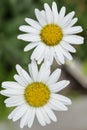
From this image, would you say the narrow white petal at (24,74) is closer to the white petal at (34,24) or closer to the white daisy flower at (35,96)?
the white daisy flower at (35,96)

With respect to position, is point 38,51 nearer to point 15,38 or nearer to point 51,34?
point 51,34

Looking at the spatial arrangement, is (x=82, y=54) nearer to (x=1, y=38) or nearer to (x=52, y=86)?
(x=1, y=38)

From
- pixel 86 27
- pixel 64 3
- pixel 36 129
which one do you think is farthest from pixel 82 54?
pixel 36 129

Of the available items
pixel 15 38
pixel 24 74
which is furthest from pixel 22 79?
pixel 15 38

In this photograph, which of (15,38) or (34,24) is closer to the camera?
(34,24)

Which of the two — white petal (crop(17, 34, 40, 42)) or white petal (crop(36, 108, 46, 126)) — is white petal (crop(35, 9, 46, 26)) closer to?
white petal (crop(17, 34, 40, 42))

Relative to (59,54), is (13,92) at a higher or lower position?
lower
